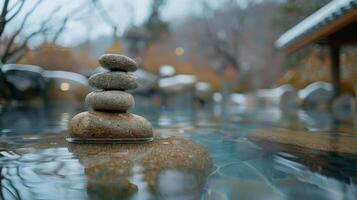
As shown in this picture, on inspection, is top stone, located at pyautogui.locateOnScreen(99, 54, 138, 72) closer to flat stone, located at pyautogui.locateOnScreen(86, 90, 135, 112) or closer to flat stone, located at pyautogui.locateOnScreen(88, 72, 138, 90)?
flat stone, located at pyautogui.locateOnScreen(88, 72, 138, 90)

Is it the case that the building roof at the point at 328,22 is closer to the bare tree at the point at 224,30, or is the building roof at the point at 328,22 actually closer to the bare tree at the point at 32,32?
the bare tree at the point at 32,32

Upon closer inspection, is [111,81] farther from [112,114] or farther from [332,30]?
[332,30]

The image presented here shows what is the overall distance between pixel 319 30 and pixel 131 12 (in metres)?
15.0

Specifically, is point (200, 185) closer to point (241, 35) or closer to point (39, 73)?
point (39, 73)

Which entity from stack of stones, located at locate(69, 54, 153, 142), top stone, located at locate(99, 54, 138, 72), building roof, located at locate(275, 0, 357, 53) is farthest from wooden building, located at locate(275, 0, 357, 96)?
stack of stones, located at locate(69, 54, 153, 142)

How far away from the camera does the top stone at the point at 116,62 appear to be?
411 centimetres

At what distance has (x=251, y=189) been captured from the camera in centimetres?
219

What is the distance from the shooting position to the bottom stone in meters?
3.68

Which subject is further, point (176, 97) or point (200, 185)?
point (176, 97)

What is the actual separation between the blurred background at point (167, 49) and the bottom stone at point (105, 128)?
7.05 ft

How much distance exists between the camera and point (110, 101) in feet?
12.8

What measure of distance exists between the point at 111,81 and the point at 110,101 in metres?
0.31

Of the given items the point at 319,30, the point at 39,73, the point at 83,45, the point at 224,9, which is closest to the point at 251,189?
the point at 319,30

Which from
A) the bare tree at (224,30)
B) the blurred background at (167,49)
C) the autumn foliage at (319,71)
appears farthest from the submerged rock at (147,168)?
the bare tree at (224,30)
